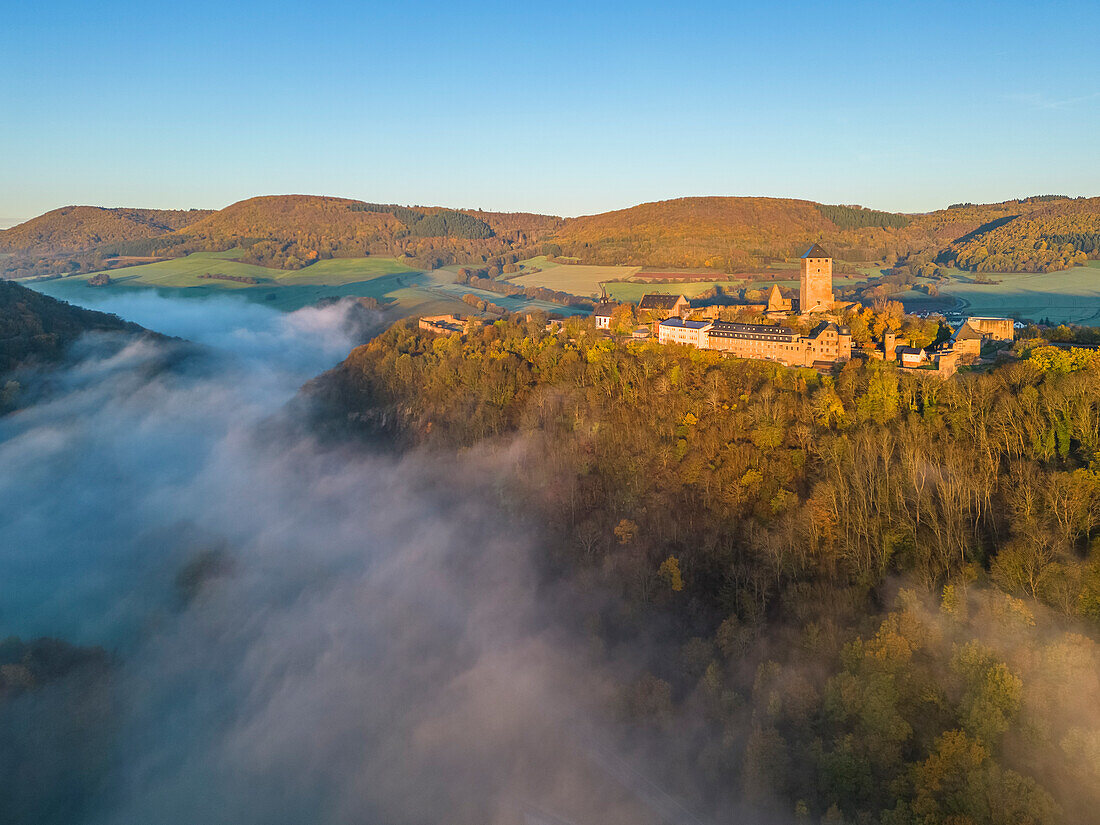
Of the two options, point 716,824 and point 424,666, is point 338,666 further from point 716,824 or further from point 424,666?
point 716,824

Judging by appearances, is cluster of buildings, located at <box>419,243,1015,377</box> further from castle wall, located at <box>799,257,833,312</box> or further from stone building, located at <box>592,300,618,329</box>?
stone building, located at <box>592,300,618,329</box>

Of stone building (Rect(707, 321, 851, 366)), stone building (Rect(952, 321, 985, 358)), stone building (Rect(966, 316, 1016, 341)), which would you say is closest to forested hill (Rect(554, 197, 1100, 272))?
stone building (Rect(966, 316, 1016, 341))

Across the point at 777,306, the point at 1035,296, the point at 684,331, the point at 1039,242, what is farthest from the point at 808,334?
the point at 1039,242

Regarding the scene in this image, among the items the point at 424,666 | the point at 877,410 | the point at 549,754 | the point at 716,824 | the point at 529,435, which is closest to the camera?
the point at 716,824

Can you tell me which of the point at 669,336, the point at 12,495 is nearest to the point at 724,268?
the point at 669,336

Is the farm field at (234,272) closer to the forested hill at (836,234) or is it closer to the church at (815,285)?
the forested hill at (836,234)

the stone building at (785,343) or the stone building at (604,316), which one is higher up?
the stone building at (604,316)

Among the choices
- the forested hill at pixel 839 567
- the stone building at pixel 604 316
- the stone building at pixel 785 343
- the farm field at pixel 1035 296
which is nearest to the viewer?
the forested hill at pixel 839 567

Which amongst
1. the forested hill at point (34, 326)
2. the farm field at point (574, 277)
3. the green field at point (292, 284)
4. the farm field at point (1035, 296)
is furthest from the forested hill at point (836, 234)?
the forested hill at point (34, 326)
